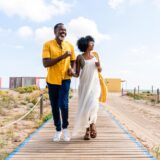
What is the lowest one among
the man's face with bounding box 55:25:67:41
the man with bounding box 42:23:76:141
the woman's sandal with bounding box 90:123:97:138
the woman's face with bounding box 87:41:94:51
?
the woman's sandal with bounding box 90:123:97:138

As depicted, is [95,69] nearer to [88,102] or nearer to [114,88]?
[88,102]

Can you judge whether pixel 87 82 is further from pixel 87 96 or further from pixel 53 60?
pixel 53 60

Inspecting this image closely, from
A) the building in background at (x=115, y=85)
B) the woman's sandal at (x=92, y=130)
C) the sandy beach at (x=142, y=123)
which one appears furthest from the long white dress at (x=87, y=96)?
the building in background at (x=115, y=85)

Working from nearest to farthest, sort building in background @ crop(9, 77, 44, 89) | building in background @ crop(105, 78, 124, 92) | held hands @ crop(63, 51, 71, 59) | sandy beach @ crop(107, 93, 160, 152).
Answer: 1. held hands @ crop(63, 51, 71, 59)
2. sandy beach @ crop(107, 93, 160, 152)
3. building in background @ crop(9, 77, 44, 89)
4. building in background @ crop(105, 78, 124, 92)

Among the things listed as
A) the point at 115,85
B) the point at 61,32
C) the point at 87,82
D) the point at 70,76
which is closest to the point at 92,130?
the point at 87,82

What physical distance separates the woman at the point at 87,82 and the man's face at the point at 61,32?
0.47 metres

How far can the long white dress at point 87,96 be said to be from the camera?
23.4 feet

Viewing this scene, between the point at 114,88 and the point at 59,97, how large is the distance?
5319 centimetres

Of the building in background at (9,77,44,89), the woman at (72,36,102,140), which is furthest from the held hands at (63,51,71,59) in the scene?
the building in background at (9,77,44,89)

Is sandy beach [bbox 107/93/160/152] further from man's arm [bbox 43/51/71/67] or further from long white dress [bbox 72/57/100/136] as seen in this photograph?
man's arm [bbox 43/51/71/67]

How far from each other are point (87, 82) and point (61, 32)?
108 centimetres

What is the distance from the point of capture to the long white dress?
7.13 metres

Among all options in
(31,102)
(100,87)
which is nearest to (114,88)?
(31,102)

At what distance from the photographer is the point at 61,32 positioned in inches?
266
